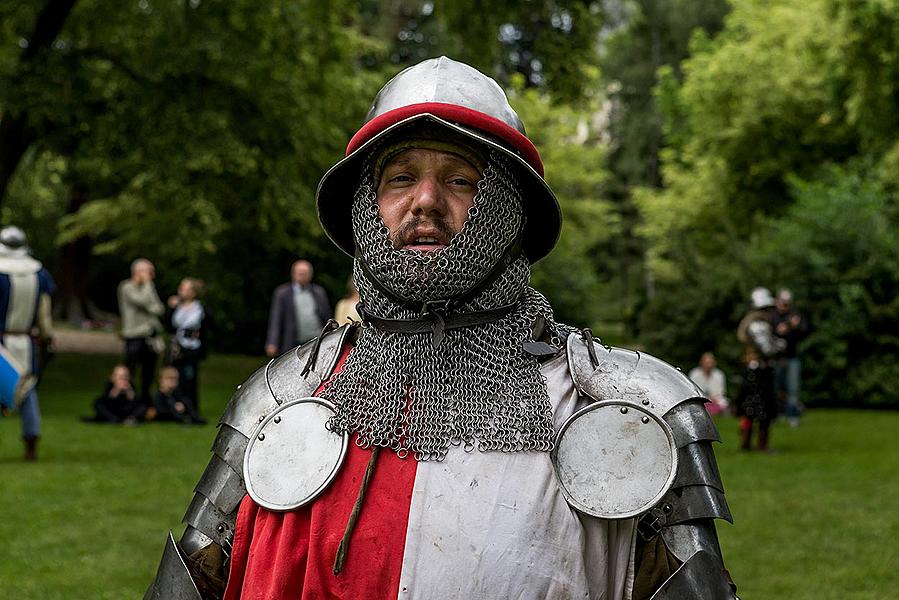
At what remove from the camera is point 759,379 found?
1287cm

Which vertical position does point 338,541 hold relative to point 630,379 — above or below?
below

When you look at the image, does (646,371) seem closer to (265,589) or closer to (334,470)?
(334,470)

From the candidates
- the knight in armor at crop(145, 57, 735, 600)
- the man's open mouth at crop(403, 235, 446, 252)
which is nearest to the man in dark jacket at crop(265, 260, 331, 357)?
the knight in armor at crop(145, 57, 735, 600)

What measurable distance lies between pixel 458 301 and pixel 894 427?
597 inches

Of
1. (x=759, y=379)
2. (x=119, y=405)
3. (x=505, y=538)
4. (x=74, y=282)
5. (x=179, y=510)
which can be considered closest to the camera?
(x=505, y=538)

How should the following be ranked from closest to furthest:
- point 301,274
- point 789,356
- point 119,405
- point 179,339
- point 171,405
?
point 301,274 < point 179,339 < point 119,405 < point 171,405 < point 789,356

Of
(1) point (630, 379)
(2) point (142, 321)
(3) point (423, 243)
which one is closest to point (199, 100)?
(2) point (142, 321)

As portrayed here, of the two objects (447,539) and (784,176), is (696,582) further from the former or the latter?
(784,176)

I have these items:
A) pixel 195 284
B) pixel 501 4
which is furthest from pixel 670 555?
pixel 501 4

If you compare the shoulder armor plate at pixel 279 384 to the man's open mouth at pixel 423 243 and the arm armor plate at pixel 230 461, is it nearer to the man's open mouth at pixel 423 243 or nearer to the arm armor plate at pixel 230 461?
the arm armor plate at pixel 230 461

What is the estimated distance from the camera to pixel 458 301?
2768mm

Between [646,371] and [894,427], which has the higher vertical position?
[646,371]

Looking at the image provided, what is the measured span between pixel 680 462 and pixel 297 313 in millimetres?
9835

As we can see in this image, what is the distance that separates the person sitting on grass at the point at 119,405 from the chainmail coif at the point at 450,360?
12.3 m
